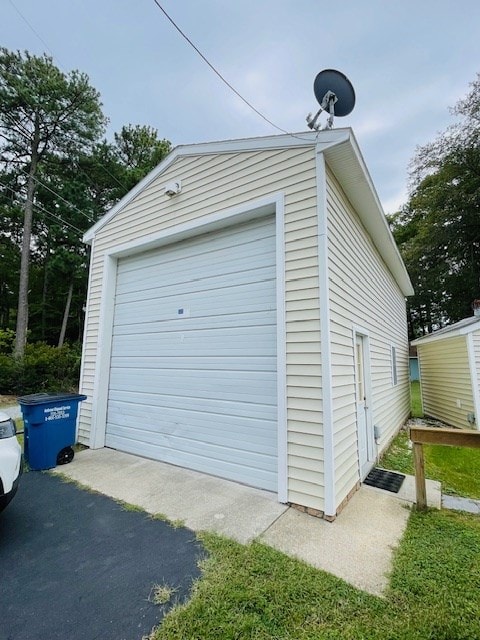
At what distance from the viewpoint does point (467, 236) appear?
1736 centimetres

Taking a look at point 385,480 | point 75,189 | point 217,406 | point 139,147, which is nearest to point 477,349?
point 385,480

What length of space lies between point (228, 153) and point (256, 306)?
83.2 inches

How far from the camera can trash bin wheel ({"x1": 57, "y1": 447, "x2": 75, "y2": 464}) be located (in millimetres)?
4145

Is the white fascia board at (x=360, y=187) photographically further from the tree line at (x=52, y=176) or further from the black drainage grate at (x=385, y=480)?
the tree line at (x=52, y=176)

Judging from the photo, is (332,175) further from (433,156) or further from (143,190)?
(433,156)

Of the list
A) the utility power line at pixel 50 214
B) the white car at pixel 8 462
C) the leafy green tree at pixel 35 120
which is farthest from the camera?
the utility power line at pixel 50 214

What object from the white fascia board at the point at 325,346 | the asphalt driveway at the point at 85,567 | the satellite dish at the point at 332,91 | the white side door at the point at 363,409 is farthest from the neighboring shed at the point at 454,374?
the asphalt driveway at the point at 85,567

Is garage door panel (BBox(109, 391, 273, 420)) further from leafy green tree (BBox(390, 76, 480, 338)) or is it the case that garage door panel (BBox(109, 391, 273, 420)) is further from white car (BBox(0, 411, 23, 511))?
leafy green tree (BBox(390, 76, 480, 338))

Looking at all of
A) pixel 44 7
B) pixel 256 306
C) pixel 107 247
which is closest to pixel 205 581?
pixel 256 306

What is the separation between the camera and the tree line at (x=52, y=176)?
13531 mm

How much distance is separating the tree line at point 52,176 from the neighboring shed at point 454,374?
1551 cm

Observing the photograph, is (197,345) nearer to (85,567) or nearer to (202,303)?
(202,303)

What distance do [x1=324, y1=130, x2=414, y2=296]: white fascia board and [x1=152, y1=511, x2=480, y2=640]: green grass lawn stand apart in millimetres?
3806

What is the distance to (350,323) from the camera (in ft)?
13.0
